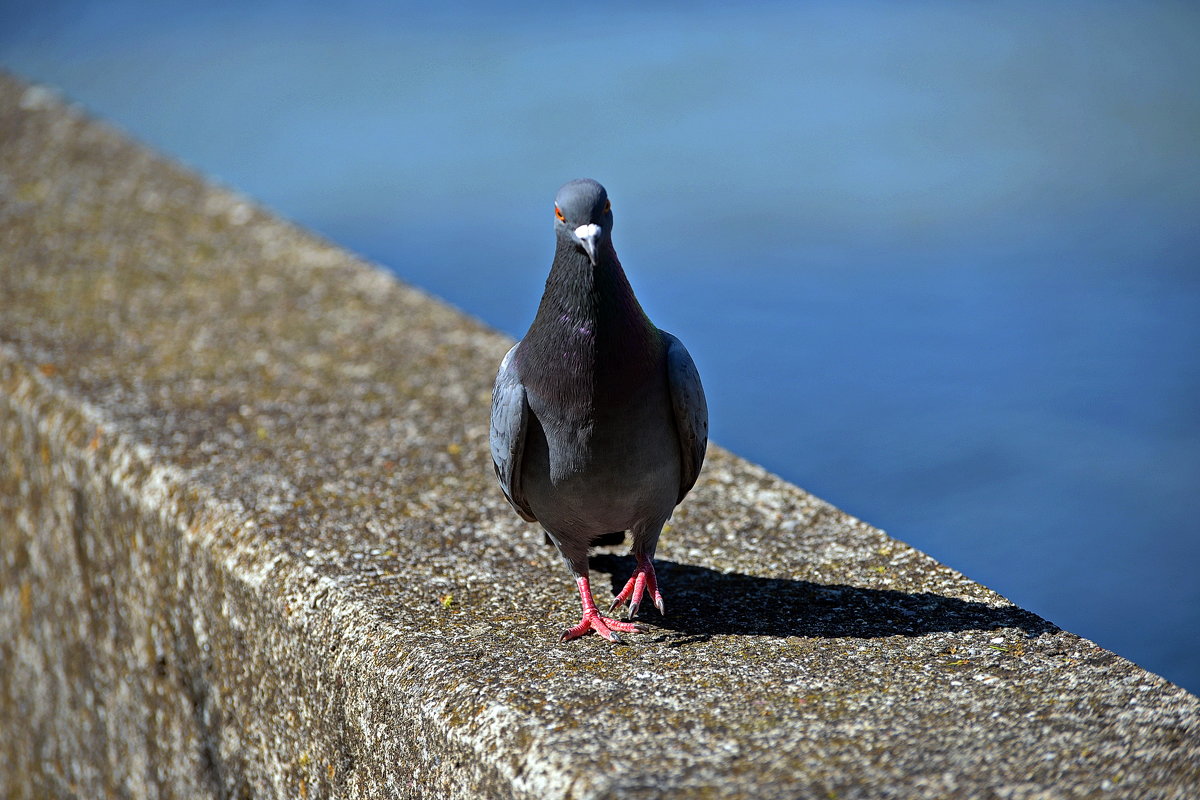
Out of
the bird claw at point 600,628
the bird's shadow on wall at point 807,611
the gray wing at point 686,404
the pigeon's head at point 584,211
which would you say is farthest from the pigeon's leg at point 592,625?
the pigeon's head at point 584,211

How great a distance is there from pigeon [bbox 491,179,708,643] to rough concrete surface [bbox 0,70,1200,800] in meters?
0.32

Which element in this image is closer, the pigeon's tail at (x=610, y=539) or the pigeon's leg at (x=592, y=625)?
the pigeon's leg at (x=592, y=625)

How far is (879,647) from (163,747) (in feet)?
8.09

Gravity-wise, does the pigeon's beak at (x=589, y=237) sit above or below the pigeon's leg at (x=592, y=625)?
above

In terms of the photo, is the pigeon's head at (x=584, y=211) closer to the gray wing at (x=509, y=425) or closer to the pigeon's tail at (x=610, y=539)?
the gray wing at (x=509, y=425)

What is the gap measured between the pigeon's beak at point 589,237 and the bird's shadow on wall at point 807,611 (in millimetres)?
1059

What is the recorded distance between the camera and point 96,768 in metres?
4.28

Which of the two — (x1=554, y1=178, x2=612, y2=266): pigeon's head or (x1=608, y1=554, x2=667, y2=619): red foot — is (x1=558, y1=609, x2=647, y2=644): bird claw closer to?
Answer: (x1=608, y1=554, x2=667, y2=619): red foot

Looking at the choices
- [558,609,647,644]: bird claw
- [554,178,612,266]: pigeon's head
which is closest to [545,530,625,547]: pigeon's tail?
[558,609,647,644]: bird claw

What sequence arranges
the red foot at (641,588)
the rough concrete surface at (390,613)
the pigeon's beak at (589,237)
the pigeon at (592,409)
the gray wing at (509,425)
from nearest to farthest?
the rough concrete surface at (390,613) → the pigeon's beak at (589,237) → the pigeon at (592,409) → the gray wing at (509,425) → the red foot at (641,588)

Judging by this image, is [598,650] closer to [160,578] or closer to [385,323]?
[160,578]

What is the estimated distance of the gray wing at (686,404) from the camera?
9.42 feet

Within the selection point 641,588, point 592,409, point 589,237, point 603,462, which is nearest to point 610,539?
point 641,588

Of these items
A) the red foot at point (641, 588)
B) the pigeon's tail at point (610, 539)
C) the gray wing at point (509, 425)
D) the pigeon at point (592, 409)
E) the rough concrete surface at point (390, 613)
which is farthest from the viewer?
the pigeon's tail at point (610, 539)
